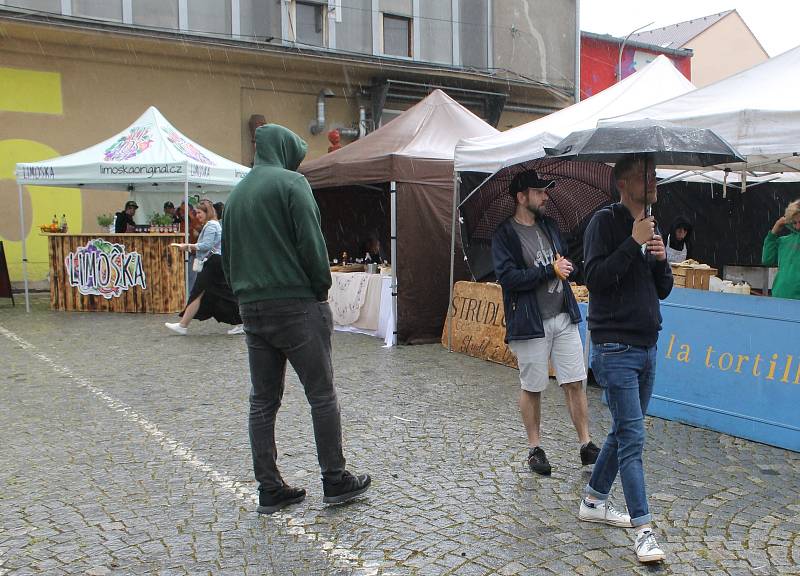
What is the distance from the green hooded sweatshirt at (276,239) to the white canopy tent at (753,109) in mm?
3209

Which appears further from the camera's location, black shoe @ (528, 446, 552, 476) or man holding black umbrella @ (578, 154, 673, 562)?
black shoe @ (528, 446, 552, 476)

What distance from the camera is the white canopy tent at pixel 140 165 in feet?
41.7

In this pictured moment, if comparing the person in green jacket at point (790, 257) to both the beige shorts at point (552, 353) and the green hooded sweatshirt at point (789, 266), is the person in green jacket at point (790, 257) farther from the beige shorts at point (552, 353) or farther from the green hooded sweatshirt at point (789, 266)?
the beige shorts at point (552, 353)

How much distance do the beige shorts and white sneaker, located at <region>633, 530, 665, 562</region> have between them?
137cm

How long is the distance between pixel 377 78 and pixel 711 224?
31.9 feet

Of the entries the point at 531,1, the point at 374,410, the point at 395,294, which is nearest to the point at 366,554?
the point at 374,410

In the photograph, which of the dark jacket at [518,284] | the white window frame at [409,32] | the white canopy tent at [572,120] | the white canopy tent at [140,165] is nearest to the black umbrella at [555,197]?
the white canopy tent at [572,120]

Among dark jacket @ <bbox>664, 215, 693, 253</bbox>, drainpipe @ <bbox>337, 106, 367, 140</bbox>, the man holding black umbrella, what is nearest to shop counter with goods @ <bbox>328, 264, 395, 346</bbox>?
→ dark jacket @ <bbox>664, 215, 693, 253</bbox>

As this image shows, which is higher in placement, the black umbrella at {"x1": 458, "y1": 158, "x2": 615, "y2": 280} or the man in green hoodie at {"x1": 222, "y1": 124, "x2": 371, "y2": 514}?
the black umbrella at {"x1": 458, "y1": 158, "x2": 615, "y2": 280}

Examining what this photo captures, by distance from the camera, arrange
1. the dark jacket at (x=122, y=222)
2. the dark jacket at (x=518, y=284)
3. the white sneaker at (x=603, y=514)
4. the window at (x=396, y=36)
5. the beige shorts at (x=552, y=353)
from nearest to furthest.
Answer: the white sneaker at (x=603, y=514), the dark jacket at (x=518, y=284), the beige shorts at (x=552, y=353), the dark jacket at (x=122, y=222), the window at (x=396, y=36)

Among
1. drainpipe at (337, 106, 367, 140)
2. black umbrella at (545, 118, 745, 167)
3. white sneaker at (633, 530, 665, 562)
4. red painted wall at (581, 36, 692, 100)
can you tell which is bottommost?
white sneaker at (633, 530, 665, 562)

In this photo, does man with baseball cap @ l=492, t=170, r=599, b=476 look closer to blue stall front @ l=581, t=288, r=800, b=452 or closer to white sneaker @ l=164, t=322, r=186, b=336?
blue stall front @ l=581, t=288, r=800, b=452

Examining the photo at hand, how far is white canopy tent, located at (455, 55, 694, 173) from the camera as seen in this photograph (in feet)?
26.4

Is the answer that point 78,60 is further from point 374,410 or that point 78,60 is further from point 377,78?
point 374,410
